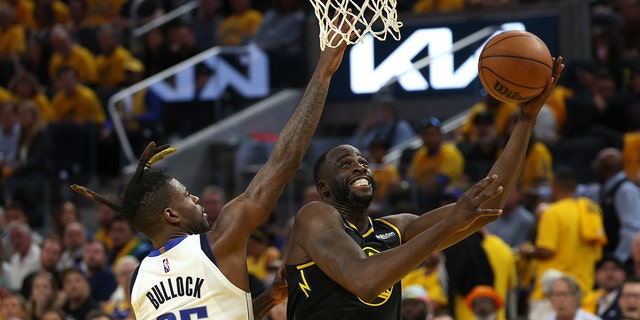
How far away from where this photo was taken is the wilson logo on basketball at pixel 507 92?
5359mm

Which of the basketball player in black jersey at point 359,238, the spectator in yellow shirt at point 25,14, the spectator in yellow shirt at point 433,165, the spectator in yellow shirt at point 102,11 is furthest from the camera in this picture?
the spectator in yellow shirt at point 25,14

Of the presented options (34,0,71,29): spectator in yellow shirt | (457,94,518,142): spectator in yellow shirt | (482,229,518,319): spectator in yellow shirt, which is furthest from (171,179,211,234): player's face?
(34,0,71,29): spectator in yellow shirt

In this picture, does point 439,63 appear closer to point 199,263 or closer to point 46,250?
point 46,250

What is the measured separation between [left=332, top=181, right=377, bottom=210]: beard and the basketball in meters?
0.75

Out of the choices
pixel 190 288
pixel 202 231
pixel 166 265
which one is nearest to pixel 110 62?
pixel 202 231

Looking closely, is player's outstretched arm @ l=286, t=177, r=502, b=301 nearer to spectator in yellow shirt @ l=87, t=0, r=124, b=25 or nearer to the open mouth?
the open mouth

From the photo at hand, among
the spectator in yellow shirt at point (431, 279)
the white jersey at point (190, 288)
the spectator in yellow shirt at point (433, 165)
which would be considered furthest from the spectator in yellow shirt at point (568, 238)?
the white jersey at point (190, 288)

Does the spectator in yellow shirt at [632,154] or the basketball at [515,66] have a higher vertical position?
the basketball at [515,66]

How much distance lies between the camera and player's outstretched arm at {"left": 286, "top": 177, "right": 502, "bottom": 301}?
180 inches

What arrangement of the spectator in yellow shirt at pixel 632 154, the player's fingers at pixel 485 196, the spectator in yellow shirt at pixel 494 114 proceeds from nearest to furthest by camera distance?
the player's fingers at pixel 485 196 → the spectator in yellow shirt at pixel 632 154 → the spectator in yellow shirt at pixel 494 114

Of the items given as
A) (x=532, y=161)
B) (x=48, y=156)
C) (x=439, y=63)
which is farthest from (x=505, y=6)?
(x=48, y=156)

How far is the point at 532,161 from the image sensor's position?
1184 centimetres

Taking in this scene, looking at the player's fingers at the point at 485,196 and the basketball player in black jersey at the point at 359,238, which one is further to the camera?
the basketball player in black jersey at the point at 359,238

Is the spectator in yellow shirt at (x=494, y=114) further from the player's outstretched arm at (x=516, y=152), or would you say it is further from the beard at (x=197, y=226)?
the beard at (x=197, y=226)
